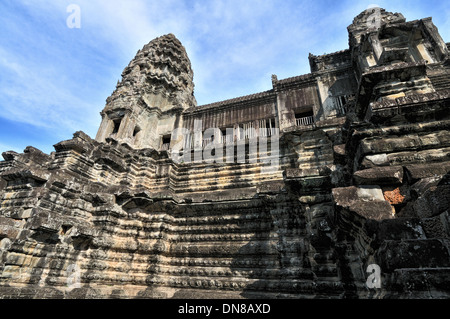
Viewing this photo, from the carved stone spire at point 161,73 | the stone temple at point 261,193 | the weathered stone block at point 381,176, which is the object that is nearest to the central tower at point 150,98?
the carved stone spire at point 161,73

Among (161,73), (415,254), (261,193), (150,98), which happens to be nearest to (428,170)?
(415,254)

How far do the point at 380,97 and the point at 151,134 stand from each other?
40.2 feet

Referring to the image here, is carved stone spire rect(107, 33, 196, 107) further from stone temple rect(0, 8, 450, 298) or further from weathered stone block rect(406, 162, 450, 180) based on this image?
weathered stone block rect(406, 162, 450, 180)

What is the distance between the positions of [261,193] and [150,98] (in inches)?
446

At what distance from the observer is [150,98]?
1495 cm

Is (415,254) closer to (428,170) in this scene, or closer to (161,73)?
(428,170)

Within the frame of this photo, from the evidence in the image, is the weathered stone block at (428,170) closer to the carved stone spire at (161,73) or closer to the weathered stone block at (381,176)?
the weathered stone block at (381,176)

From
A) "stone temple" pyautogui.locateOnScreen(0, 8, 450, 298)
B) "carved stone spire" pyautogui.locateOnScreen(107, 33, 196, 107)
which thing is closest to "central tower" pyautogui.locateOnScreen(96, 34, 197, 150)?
"carved stone spire" pyautogui.locateOnScreen(107, 33, 196, 107)

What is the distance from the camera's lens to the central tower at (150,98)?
13.2 m

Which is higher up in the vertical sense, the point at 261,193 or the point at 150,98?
the point at 150,98

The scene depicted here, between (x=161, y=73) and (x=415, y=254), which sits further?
(x=161, y=73)

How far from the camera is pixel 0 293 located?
5.04 metres
